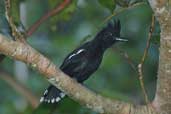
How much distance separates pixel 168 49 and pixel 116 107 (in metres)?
0.26

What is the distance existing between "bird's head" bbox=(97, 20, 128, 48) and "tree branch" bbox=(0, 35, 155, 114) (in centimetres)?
58

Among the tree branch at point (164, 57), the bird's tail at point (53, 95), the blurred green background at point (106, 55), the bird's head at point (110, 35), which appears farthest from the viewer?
the blurred green background at point (106, 55)

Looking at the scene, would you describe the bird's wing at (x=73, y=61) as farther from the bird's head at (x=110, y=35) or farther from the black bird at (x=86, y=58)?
the bird's head at (x=110, y=35)

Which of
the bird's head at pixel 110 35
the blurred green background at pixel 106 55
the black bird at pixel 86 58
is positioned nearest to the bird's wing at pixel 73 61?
the black bird at pixel 86 58

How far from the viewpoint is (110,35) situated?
2.29 metres

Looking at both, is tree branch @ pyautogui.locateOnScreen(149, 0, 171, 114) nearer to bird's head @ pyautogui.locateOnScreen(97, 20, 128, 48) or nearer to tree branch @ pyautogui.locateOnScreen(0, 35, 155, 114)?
tree branch @ pyautogui.locateOnScreen(0, 35, 155, 114)

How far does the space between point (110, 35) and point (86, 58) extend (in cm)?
14

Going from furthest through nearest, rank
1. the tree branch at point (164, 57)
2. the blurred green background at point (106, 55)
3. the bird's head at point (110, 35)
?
the blurred green background at point (106, 55) < the bird's head at point (110, 35) < the tree branch at point (164, 57)

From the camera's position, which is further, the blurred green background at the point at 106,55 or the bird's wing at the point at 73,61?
the blurred green background at the point at 106,55

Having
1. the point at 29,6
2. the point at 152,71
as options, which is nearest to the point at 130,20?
the point at 152,71

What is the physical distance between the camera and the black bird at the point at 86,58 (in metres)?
2.12

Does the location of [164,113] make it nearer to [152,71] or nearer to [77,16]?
[152,71]

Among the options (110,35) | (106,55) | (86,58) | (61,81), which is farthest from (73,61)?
(106,55)

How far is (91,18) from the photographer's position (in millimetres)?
3689
